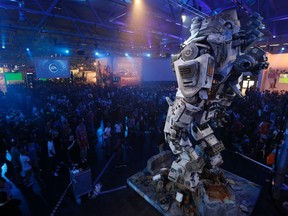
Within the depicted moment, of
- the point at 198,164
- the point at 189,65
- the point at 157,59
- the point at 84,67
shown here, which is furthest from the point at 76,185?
the point at 84,67

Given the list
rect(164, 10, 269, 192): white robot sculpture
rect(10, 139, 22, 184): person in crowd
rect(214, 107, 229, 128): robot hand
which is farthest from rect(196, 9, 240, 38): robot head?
rect(10, 139, 22, 184): person in crowd

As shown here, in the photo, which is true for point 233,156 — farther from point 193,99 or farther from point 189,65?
point 189,65

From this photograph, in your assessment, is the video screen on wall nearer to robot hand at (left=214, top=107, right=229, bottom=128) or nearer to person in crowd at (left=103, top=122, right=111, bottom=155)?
person in crowd at (left=103, top=122, right=111, bottom=155)

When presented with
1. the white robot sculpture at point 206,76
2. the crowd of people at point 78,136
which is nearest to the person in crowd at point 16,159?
the crowd of people at point 78,136

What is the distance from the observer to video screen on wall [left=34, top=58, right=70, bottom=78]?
12.0 meters

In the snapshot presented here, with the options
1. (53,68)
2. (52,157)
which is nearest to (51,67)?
(53,68)

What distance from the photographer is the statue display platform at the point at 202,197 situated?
145 inches

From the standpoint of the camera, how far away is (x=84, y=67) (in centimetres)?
3741

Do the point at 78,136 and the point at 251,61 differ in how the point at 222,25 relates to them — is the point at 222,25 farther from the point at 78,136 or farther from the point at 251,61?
the point at 78,136

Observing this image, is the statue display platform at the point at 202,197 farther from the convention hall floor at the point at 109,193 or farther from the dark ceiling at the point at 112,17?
the dark ceiling at the point at 112,17

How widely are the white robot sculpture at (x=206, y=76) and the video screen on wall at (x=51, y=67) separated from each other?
11277 millimetres

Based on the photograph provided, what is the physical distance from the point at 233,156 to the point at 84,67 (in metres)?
36.6

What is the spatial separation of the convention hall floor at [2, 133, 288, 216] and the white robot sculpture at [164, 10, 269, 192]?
1542 millimetres

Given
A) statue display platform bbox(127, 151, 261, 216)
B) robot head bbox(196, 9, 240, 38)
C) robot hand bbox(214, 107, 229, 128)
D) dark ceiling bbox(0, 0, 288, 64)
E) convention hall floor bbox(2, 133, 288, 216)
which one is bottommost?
convention hall floor bbox(2, 133, 288, 216)
